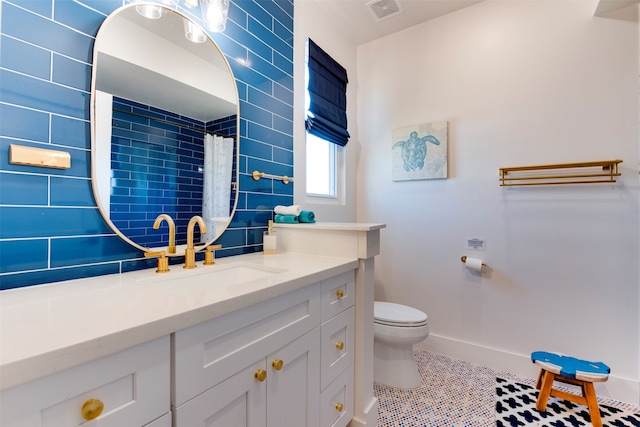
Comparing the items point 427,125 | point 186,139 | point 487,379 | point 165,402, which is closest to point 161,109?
point 186,139

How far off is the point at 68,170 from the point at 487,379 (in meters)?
2.47

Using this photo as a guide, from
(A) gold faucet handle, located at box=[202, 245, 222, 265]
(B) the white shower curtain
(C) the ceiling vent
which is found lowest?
(A) gold faucet handle, located at box=[202, 245, 222, 265]

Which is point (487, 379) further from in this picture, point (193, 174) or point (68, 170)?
point (68, 170)

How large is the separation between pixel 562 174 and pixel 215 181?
2.13 meters

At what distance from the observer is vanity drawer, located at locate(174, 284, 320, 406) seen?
2.18 ft

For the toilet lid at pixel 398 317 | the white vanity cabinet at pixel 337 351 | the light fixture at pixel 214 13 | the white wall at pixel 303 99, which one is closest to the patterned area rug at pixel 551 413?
the toilet lid at pixel 398 317

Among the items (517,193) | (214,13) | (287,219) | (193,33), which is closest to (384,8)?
(214,13)

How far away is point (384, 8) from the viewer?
2117 mm

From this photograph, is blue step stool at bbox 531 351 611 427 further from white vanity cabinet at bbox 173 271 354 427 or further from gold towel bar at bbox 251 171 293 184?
gold towel bar at bbox 251 171 293 184

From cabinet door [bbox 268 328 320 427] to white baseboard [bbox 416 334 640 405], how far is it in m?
1.46

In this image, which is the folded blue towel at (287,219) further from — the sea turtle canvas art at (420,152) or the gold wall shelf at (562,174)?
the gold wall shelf at (562,174)

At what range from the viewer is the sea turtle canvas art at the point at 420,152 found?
7.13ft

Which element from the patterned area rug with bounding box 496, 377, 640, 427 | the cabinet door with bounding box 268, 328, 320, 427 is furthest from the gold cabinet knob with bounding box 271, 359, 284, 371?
the patterned area rug with bounding box 496, 377, 640, 427

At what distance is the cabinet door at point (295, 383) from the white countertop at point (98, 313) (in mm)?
222
